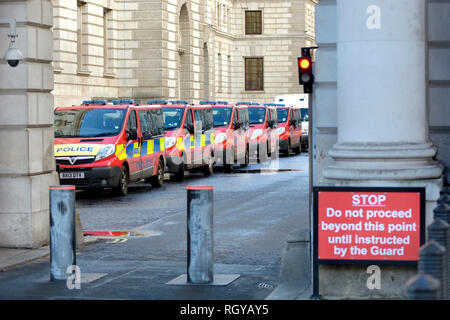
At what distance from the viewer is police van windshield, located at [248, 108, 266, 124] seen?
36.1 m

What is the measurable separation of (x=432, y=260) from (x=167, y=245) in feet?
27.2

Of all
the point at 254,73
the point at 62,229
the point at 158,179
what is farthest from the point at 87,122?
the point at 254,73

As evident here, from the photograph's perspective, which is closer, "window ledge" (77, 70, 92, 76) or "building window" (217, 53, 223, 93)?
"window ledge" (77, 70, 92, 76)

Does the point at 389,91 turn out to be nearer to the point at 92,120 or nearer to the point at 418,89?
the point at 418,89

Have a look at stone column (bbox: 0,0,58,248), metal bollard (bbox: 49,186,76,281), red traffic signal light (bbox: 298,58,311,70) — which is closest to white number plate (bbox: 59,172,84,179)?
stone column (bbox: 0,0,58,248)

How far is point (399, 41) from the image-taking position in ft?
27.7

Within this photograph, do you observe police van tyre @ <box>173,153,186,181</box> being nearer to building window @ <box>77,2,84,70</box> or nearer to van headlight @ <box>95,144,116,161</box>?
van headlight @ <box>95,144,116,161</box>

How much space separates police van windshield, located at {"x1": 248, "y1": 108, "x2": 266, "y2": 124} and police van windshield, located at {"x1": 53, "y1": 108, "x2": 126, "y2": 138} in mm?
14741

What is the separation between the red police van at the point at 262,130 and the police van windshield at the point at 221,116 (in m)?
2.72

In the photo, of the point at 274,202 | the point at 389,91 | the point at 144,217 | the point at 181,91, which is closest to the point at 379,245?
the point at 389,91

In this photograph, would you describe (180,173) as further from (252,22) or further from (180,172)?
(252,22)

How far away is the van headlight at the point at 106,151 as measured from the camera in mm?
20328

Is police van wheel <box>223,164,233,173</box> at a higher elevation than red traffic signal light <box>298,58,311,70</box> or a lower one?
lower

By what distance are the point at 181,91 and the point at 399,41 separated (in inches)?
1749
